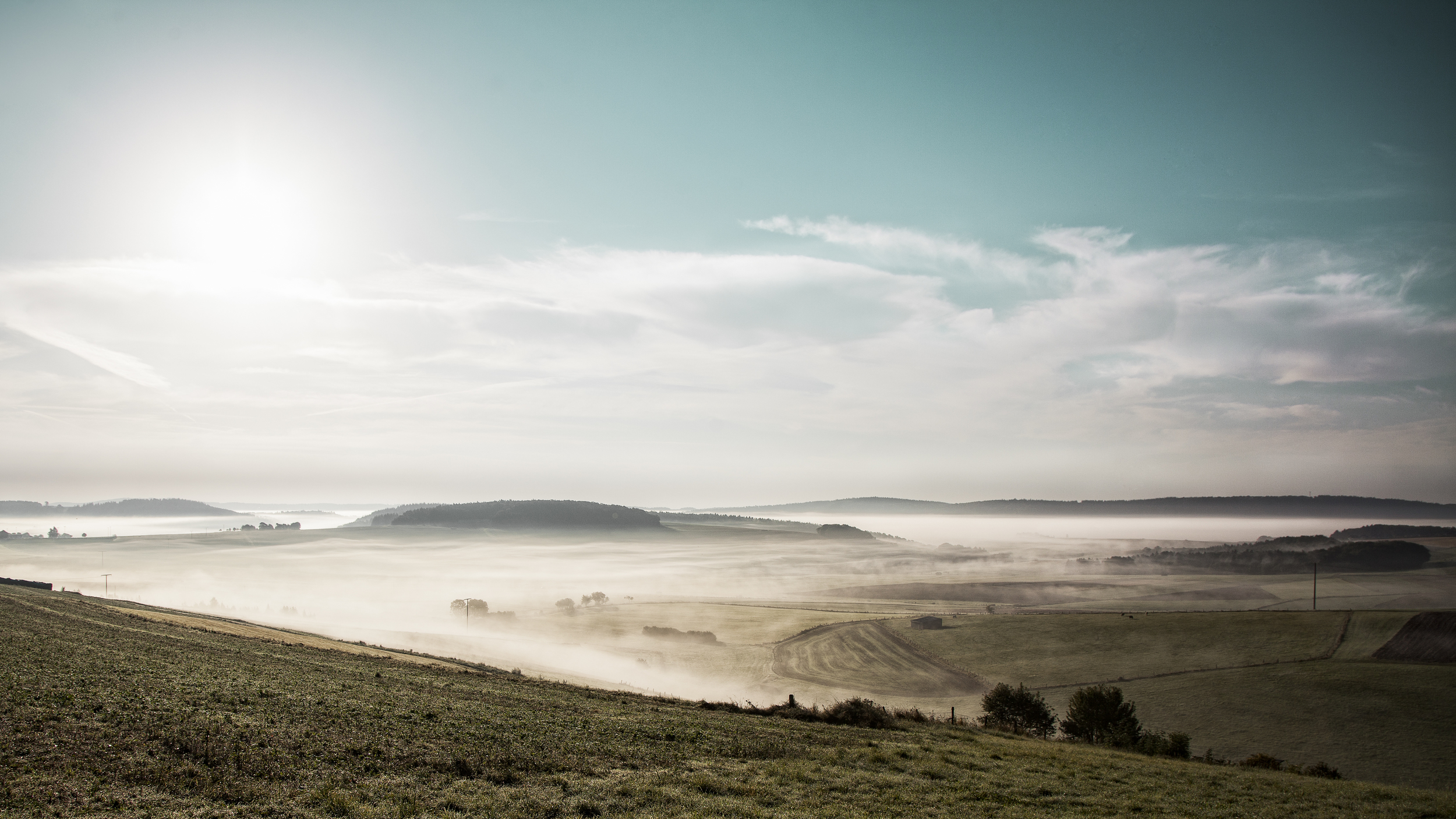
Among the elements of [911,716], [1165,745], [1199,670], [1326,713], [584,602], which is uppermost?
[911,716]

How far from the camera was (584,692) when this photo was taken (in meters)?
33.5

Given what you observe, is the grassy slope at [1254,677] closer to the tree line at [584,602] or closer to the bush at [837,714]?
the bush at [837,714]

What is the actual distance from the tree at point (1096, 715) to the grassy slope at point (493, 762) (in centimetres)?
3086

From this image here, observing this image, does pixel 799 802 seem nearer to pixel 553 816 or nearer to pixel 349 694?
pixel 553 816

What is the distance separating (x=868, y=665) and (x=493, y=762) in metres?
79.1

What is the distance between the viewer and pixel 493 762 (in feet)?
60.2

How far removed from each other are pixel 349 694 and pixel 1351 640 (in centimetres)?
10512

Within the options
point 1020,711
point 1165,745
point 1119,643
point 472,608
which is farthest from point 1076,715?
point 472,608

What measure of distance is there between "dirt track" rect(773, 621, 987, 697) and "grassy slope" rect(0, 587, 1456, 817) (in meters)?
52.8

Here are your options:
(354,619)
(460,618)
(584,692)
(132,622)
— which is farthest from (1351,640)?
(354,619)

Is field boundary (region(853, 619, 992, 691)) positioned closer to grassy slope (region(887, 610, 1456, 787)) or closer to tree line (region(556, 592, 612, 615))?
grassy slope (region(887, 610, 1456, 787))

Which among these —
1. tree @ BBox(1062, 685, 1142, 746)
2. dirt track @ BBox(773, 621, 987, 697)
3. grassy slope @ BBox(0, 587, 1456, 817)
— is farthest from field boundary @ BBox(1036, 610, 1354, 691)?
grassy slope @ BBox(0, 587, 1456, 817)

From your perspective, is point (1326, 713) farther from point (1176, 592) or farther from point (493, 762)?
point (1176, 592)

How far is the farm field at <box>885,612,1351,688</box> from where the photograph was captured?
78.9 metres
